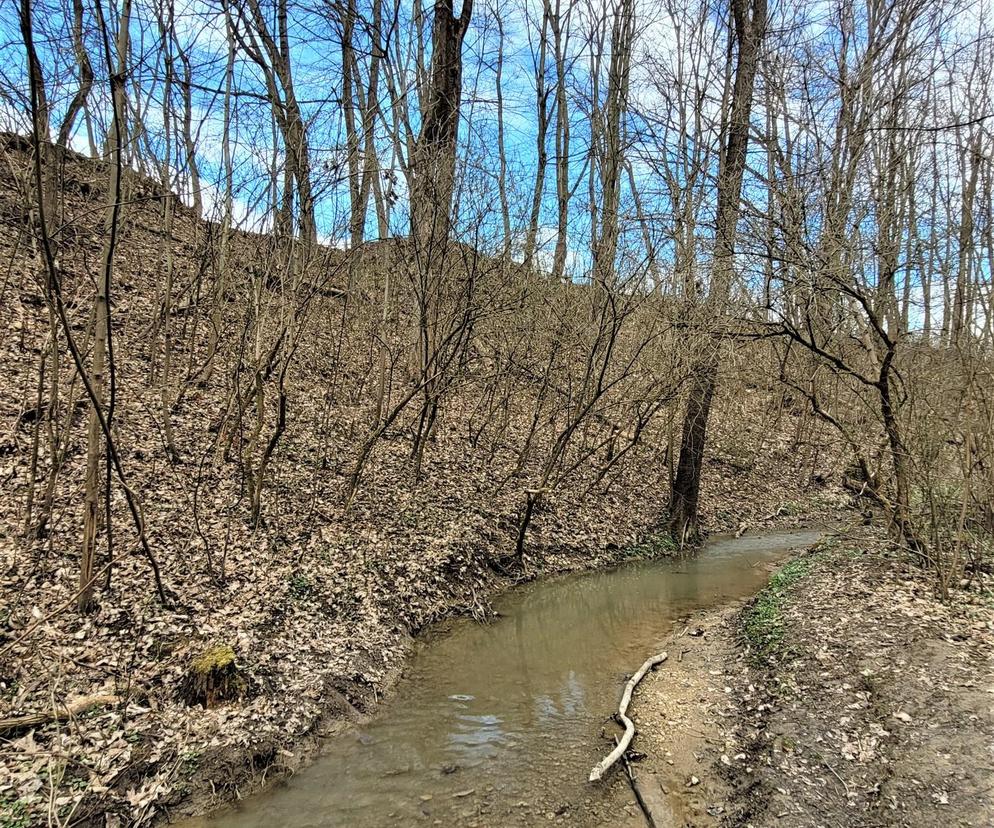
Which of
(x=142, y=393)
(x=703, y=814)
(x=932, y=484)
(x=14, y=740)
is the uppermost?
(x=142, y=393)

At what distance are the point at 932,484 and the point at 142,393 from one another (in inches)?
408

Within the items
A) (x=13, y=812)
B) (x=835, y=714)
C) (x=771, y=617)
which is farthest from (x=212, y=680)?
(x=771, y=617)

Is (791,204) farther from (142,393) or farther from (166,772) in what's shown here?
(142,393)

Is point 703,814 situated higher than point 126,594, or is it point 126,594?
point 126,594

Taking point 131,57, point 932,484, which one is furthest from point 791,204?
point 131,57

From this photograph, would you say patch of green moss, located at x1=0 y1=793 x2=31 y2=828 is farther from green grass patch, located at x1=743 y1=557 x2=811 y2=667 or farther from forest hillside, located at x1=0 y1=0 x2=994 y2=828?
A: green grass patch, located at x1=743 y1=557 x2=811 y2=667

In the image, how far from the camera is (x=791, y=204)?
7188 millimetres

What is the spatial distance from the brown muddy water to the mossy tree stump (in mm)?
912

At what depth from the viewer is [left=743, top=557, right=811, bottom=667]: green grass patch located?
613 centimetres

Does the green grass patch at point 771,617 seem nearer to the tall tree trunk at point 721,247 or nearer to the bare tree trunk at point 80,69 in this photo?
the tall tree trunk at point 721,247

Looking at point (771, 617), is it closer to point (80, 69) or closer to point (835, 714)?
point (835, 714)

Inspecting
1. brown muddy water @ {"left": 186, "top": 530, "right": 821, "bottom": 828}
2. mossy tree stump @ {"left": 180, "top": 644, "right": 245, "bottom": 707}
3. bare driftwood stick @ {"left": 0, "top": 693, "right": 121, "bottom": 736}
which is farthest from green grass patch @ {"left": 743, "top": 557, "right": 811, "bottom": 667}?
bare driftwood stick @ {"left": 0, "top": 693, "right": 121, "bottom": 736}

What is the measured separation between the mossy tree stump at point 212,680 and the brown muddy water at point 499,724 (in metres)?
0.91

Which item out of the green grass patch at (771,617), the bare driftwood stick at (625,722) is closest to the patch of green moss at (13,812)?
the bare driftwood stick at (625,722)
